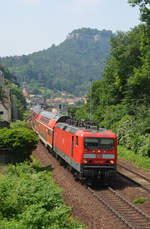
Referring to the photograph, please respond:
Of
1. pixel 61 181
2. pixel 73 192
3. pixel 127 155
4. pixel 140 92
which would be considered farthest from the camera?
pixel 140 92

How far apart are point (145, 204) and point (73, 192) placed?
149 inches

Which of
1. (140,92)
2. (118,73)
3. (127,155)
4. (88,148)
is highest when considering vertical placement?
(118,73)

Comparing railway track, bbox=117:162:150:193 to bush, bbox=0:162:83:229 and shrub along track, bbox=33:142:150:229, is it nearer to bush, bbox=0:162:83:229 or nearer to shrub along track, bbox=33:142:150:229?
shrub along track, bbox=33:142:150:229

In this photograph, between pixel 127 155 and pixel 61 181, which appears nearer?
pixel 61 181

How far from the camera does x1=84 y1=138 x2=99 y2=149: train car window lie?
55.1 feet

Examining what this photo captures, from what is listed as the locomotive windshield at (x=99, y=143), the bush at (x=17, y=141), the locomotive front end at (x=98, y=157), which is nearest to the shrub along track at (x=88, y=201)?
the locomotive front end at (x=98, y=157)

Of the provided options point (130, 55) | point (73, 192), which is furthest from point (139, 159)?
point (130, 55)

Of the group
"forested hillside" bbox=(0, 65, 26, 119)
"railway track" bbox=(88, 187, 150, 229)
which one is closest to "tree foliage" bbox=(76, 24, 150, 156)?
"railway track" bbox=(88, 187, 150, 229)

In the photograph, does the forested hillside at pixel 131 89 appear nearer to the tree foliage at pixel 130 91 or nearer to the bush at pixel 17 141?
the tree foliage at pixel 130 91

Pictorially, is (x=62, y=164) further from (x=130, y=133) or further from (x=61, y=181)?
(x=130, y=133)

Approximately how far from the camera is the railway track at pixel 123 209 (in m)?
11.4

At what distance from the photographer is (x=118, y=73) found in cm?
4197

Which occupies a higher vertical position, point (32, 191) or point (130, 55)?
point (130, 55)

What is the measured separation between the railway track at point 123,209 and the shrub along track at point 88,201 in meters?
0.18
